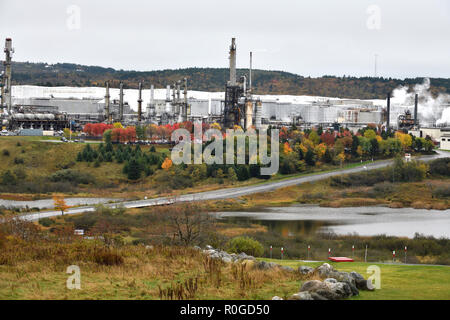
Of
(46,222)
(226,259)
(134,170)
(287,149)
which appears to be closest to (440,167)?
(287,149)

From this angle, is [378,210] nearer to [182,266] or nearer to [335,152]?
[335,152]

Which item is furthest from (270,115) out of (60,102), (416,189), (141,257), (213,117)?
(141,257)

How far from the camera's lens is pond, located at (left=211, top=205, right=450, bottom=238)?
136 ft

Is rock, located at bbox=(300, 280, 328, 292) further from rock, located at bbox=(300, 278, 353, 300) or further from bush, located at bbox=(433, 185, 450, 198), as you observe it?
bush, located at bbox=(433, 185, 450, 198)

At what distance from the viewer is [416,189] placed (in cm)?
6306

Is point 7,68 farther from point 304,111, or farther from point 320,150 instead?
point 304,111

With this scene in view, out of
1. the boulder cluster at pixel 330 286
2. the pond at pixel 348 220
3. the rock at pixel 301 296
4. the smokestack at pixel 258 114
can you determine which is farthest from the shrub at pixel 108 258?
the smokestack at pixel 258 114

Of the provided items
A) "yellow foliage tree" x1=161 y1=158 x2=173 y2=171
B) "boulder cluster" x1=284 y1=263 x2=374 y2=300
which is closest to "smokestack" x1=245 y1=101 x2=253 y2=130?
"yellow foliage tree" x1=161 y1=158 x2=173 y2=171

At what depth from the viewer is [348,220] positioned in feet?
155

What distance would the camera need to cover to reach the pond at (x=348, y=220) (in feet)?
136

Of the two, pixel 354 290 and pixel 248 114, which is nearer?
pixel 354 290

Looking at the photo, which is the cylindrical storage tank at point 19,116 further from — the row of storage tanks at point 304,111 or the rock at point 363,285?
the rock at point 363,285

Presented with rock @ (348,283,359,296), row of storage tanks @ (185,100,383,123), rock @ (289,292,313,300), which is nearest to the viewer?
rock @ (289,292,313,300)
